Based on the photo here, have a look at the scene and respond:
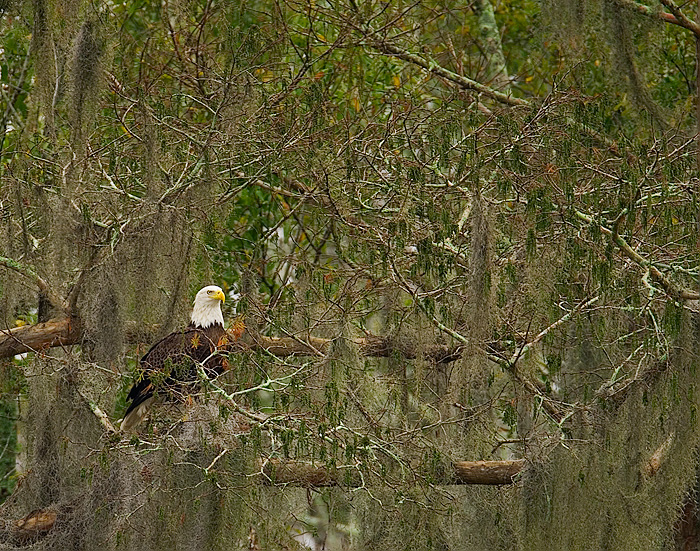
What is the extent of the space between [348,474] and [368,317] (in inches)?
46.2

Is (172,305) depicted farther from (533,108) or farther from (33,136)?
(533,108)

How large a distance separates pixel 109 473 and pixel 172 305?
62 centimetres

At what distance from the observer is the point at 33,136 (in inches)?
178

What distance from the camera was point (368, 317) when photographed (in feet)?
14.6

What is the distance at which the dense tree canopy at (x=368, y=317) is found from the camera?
11.2 feet

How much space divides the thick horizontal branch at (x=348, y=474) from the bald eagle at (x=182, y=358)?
36 cm

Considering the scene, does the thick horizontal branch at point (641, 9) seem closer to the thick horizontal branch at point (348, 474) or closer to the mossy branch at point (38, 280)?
the thick horizontal branch at point (348, 474)

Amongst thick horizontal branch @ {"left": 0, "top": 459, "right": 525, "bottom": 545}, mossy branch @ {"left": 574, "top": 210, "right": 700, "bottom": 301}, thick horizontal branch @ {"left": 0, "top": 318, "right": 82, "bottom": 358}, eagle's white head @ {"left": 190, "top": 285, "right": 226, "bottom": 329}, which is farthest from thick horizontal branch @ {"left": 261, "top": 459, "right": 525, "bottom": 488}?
eagle's white head @ {"left": 190, "top": 285, "right": 226, "bottom": 329}

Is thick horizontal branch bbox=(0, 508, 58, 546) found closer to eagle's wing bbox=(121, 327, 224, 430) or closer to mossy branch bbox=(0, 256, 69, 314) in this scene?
eagle's wing bbox=(121, 327, 224, 430)

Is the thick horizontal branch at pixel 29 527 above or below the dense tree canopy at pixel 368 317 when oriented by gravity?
below

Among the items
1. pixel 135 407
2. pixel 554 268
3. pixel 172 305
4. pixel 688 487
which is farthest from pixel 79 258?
pixel 688 487

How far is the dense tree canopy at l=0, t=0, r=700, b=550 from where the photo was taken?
11.2ft

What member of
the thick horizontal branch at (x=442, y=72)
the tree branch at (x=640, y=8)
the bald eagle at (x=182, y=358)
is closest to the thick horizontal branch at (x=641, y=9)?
the tree branch at (x=640, y=8)

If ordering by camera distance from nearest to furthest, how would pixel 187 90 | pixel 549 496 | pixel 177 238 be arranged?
pixel 549 496, pixel 177 238, pixel 187 90
